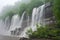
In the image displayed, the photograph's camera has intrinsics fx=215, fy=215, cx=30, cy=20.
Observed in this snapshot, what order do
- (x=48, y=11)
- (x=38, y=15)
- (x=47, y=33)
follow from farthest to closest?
(x=38, y=15), (x=48, y=11), (x=47, y=33)

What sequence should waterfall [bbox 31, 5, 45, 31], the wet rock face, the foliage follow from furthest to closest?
waterfall [bbox 31, 5, 45, 31], the wet rock face, the foliage

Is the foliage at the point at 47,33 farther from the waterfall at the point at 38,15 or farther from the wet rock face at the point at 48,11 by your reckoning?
the wet rock face at the point at 48,11

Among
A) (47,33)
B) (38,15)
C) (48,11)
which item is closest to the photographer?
(47,33)

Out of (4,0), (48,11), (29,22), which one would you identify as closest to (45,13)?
(48,11)

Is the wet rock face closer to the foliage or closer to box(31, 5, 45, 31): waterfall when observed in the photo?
box(31, 5, 45, 31): waterfall

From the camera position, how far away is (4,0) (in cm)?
7188

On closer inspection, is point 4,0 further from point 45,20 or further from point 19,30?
point 45,20

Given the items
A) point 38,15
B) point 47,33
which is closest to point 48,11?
point 38,15

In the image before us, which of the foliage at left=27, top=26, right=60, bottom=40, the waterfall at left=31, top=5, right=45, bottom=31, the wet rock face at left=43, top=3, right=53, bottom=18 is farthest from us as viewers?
the waterfall at left=31, top=5, right=45, bottom=31

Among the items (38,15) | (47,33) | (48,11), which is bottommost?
(47,33)

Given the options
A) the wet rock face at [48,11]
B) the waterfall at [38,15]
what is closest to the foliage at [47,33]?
the waterfall at [38,15]

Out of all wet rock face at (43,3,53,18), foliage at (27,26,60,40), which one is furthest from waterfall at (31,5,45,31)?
foliage at (27,26,60,40)

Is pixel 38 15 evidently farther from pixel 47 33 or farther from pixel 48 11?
pixel 47 33

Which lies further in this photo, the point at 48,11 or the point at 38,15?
the point at 38,15
